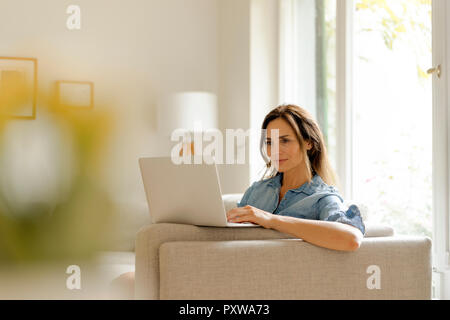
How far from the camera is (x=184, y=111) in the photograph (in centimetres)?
350

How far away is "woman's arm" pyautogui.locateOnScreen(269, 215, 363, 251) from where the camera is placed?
137 cm

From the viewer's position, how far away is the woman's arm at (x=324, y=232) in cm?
137

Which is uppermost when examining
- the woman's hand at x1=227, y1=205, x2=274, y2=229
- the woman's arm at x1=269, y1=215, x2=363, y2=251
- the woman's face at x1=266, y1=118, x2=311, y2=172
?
the woman's face at x1=266, y1=118, x2=311, y2=172

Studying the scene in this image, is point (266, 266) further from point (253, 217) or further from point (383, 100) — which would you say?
point (383, 100)

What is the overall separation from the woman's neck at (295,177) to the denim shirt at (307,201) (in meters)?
0.04

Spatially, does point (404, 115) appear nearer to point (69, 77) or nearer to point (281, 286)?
point (281, 286)

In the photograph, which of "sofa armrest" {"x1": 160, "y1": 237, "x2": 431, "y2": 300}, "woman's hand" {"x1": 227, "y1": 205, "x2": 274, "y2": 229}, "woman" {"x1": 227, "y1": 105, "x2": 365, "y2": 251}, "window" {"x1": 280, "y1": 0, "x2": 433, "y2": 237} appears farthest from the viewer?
"window" {"x1": 280, "y1": 0, "x2": 433, "y2": 237}

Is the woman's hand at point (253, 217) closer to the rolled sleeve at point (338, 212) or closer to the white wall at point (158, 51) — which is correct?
the rolled sleeve at point (338, 212)

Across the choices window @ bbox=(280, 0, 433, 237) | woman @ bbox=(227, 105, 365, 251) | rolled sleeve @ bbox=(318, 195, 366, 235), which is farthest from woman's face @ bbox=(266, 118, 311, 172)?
window @ bbox=(280, 0, 433, 237)

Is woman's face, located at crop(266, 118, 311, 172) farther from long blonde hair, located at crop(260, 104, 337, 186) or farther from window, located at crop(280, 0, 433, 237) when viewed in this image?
window, located at crop(280, 0, 433, 237)

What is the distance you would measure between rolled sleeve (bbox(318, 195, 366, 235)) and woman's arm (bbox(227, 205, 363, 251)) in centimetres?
3

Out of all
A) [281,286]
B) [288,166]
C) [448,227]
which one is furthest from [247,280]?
[448,227]

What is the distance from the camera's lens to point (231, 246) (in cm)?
133

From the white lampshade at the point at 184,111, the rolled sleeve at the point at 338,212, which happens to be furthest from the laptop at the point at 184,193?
the white lampshade at the point at 184,111
